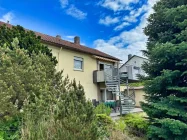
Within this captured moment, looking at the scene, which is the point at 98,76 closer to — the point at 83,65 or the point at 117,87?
the point at 83,65

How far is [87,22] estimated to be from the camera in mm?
18094

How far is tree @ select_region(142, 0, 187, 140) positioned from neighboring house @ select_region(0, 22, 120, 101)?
9969 mm

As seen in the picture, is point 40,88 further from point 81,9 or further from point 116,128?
point 81,9

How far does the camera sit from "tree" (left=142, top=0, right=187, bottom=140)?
7812mm

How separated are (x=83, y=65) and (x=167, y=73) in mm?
12945

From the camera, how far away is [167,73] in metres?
8.12

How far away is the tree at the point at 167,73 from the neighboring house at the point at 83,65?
392 inches

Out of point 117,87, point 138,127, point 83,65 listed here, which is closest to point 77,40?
point 83,65

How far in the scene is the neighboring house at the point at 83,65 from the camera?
18.2 m

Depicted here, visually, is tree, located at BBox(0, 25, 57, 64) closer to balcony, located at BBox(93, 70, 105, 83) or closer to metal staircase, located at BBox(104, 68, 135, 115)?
metal staircase, located at BBox(104, 68, 135, 115)

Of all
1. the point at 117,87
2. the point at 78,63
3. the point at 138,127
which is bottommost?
the point at 138,127

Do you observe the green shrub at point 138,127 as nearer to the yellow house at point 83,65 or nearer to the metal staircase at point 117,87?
the metal staircase at point 117,87

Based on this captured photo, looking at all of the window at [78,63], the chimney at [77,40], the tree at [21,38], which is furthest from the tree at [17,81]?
the chimney at [77,40]

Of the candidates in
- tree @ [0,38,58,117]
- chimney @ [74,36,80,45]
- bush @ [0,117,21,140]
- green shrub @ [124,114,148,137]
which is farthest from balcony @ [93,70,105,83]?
bush @ [0,117,21,140]
